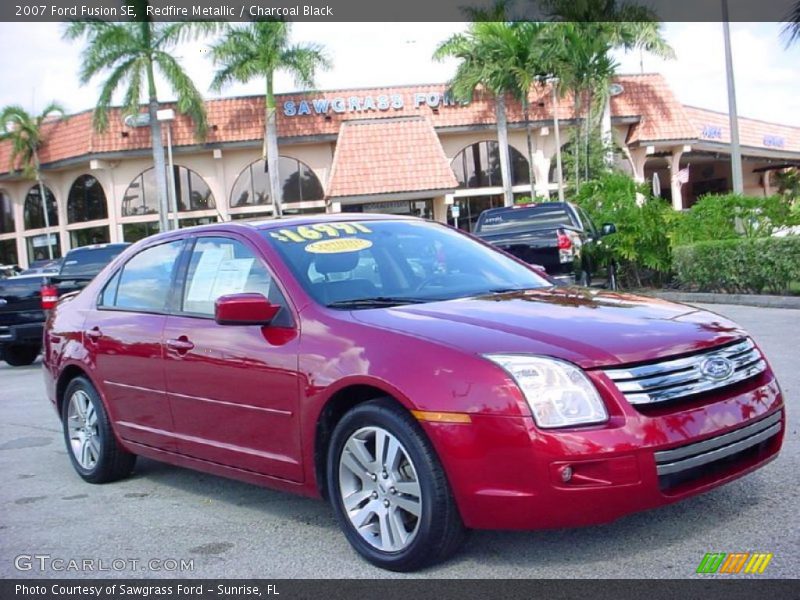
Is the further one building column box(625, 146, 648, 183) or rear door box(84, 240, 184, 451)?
building column box(625, 146, 648, 183)

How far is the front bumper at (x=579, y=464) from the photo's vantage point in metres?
3.54

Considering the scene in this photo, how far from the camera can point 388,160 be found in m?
31.6

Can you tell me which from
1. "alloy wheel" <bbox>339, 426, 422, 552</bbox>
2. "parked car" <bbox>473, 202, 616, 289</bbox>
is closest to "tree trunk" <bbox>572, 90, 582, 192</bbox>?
"parked car" <bbox>473, 202, 616, 289</bbox>

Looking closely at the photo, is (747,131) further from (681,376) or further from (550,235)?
(681,376)

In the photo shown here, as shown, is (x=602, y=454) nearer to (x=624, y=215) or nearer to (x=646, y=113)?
(x=624, y=215)

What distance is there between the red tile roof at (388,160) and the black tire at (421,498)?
27.1m

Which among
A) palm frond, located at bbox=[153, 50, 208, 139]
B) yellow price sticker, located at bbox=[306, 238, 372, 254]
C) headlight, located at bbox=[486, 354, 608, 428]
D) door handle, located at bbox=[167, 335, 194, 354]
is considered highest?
palm frond, located at bbox=[153, 50, 208, 139]

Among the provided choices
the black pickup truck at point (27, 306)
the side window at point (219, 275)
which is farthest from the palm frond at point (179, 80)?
the side window at point (219, 275)

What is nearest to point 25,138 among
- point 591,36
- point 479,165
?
point 479,165

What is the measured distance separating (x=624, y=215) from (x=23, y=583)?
15.6 meters

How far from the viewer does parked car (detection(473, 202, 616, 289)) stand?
48.8 feet

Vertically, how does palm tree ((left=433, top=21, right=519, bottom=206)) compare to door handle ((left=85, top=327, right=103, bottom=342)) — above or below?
above

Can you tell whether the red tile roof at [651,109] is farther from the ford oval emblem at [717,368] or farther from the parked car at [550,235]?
the ford oval emblem at [717,368]

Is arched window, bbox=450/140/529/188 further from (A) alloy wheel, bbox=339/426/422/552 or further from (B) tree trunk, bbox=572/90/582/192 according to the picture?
(A) alloy wheel, bbox=339/426/422/552
